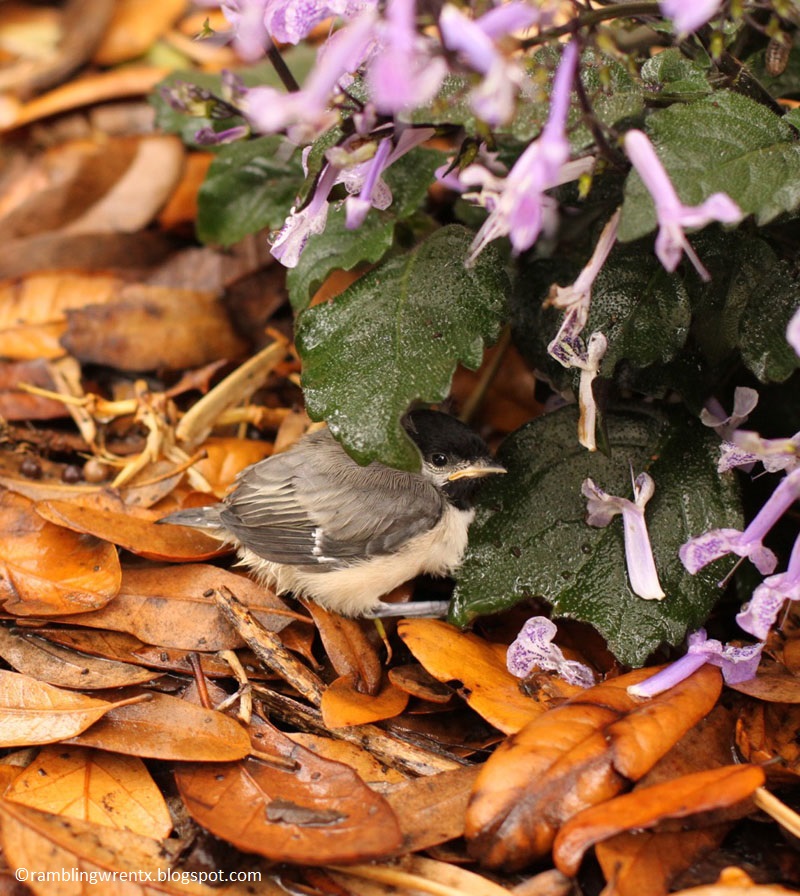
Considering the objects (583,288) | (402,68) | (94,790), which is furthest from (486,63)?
(94,790)

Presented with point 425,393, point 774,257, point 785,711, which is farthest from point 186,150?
point 785,711

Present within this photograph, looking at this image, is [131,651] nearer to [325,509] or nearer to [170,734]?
[170,734]

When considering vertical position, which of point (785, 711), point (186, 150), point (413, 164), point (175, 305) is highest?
point (413, 164)

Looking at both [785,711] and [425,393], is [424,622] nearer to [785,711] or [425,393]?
[425,393]

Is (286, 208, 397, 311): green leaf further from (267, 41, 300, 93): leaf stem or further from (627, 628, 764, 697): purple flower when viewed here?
(627, 628, 764, 697): purple flower

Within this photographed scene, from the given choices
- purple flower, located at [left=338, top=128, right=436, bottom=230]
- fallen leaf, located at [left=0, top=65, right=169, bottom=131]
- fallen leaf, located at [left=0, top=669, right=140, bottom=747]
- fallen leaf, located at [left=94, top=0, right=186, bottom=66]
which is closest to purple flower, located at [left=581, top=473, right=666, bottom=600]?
purple flower, located at [left=338, top=128, right=436, bottom=230]

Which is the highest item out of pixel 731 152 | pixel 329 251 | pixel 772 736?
pixel 731 152

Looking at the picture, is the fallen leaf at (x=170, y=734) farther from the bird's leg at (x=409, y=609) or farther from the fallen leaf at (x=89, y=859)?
the bird's leg at (x=409, y=609)
